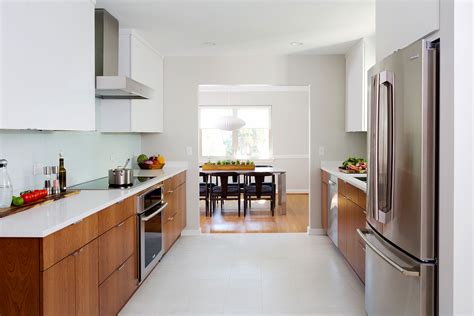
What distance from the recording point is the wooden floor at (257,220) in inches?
229

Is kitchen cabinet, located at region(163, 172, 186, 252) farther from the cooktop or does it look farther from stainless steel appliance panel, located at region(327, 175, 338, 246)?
stainless steel appliance panel, located at region(327, 175, 338, 246)

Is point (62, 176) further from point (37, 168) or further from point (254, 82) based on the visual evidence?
point (254, 82)

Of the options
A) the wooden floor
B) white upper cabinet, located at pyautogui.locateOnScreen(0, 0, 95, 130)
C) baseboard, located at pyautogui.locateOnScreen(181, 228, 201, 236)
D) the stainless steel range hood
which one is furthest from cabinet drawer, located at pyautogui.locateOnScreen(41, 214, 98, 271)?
the wooden floor

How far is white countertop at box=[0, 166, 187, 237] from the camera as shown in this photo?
5.98 feet

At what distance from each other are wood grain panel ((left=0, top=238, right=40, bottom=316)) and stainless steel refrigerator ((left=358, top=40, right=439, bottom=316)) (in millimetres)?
1663

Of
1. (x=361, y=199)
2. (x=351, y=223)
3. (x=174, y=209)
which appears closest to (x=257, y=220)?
(x=174, y=209)

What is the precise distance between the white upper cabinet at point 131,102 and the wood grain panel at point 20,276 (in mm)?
2382

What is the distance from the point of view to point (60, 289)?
1959mm

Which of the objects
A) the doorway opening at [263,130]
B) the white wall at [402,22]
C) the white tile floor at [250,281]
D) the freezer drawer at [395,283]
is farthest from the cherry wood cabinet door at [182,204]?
the doorway opening at [263,130]

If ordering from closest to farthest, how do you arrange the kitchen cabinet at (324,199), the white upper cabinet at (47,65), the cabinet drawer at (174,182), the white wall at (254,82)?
the white upper cabinet at (47,65), the cabinet drawer at (174,182), the kitchen cabinet at (324,199), the white wall at (254,82)

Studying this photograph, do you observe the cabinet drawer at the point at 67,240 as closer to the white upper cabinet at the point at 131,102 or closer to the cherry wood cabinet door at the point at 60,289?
the cherry wood cabinet door at the point at 60,289

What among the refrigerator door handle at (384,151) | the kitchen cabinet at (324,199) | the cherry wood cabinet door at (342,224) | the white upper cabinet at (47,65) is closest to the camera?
the white upper cabinet at (47,65)

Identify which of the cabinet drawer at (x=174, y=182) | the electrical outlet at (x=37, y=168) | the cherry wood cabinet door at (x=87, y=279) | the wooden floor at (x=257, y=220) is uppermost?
the electrical outlet at (x=37, y=168)

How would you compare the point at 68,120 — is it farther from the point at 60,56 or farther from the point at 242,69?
the point at 242,69
